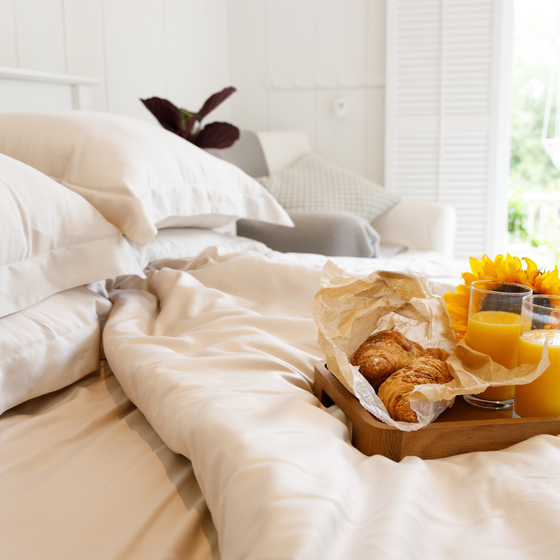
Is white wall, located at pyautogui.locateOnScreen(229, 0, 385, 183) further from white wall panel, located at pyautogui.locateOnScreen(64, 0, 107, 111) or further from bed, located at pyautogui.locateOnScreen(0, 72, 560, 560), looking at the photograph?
bed, located at pyautogui.locateOnScreen(0, 72, 560, 560)

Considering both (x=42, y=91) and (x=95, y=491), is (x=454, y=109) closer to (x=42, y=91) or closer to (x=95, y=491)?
(x=42, y=91)

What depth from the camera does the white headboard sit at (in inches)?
53.4

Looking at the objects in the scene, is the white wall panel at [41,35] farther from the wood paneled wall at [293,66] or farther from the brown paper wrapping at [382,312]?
the brown paper wrapping at [382,312]

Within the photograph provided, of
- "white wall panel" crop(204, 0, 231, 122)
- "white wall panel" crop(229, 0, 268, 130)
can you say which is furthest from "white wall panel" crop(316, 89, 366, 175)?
"white wall panel" crop(204, 0, 231, 122)

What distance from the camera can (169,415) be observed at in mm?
514

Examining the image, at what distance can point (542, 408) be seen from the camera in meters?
0.53

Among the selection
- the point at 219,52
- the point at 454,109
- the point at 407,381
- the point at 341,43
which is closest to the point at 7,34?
the point at 407,381

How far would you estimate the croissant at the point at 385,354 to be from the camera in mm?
561

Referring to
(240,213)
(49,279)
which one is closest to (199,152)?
(240,213)

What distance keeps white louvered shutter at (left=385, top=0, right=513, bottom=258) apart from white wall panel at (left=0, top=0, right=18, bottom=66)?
6.29 ft

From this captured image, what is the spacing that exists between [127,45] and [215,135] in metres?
0.52

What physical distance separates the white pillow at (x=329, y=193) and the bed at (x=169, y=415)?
1.18m

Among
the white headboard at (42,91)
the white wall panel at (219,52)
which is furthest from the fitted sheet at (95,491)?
the white wall panel at (219,52)

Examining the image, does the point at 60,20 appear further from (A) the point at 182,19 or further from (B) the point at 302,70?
(B) the point at 302,70
